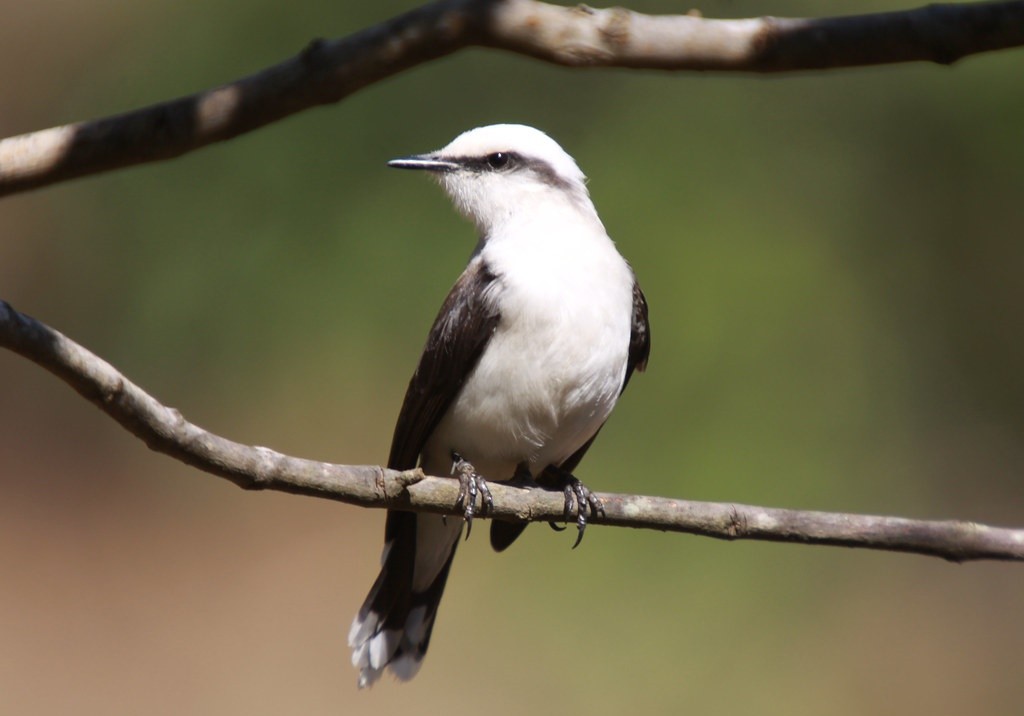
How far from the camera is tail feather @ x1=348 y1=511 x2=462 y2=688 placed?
5391mm

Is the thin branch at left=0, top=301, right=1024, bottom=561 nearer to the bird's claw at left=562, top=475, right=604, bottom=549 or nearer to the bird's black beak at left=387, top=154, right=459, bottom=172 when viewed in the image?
the bird's claw at left=562, top=475, right=604, bottom=549

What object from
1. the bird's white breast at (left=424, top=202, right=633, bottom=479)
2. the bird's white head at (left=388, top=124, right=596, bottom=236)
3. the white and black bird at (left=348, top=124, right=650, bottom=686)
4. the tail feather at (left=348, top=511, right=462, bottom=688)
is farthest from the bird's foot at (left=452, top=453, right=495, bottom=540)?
the bird's white head at (left=388, top=124, right=596, bottom=236)

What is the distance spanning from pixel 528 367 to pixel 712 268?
451 centimetres

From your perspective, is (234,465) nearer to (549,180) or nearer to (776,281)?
(549,180)

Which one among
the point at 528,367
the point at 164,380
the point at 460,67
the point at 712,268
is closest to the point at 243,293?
the point at 164,380

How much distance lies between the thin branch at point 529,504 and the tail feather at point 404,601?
122cm

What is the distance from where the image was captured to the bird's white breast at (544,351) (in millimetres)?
4746

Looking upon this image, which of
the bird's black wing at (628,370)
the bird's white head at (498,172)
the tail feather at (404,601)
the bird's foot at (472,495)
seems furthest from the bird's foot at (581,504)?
the bird's white head at (498,172)

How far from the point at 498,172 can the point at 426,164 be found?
324 mm

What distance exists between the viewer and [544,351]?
4.74 metres

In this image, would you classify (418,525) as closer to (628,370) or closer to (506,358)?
(506,358)

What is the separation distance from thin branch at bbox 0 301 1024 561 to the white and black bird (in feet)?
1.29

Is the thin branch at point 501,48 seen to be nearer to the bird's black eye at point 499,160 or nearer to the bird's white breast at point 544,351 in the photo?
the bird's white breast at point 544,351

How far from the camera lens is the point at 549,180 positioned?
5320 millimetres
